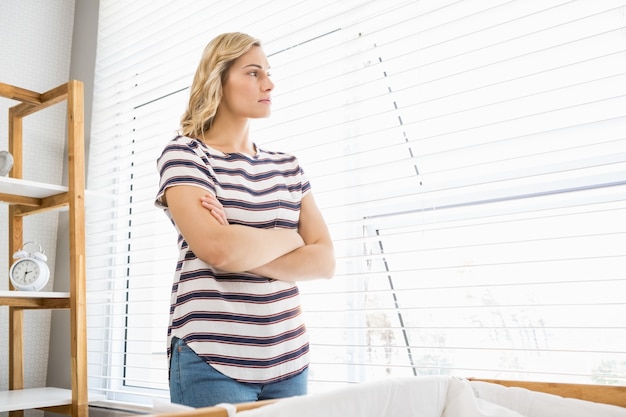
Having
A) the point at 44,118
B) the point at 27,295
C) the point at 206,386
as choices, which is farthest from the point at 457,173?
the point at 44,118

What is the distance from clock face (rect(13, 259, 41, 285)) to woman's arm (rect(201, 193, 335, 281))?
1.37 m

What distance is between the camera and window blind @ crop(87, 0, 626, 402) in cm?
144

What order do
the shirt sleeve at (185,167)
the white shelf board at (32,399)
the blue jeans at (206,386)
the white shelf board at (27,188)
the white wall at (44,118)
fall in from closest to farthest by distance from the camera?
the blue jeans at (206,386) < the shirt sleeve at (185,167) < the white shelf board at (32,399) < the white shelf board at (27,188) < the white wall at (44,118)

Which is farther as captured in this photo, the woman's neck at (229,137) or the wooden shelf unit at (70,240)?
the wooden shelf unit at (70,240)

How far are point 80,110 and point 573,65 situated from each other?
178 cm

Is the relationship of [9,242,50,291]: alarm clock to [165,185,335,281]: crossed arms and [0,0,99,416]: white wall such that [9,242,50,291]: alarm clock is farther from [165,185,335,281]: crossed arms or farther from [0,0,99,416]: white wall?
[165,185,335,281]: crossed arms

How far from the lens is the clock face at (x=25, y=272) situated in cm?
230

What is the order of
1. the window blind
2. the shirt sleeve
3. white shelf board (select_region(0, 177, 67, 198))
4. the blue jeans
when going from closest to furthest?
the blue jeans, the shirt sleeve, the window blind, white shelf board (select_region(0, 177, 67, 198))

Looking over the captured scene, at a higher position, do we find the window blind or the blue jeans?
the window blind

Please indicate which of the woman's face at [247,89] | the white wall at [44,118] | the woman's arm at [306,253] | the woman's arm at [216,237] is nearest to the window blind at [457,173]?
the woman's arm at [306,253]

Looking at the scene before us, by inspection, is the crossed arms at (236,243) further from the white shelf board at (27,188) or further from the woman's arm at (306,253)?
the white shelf board at (27,188)

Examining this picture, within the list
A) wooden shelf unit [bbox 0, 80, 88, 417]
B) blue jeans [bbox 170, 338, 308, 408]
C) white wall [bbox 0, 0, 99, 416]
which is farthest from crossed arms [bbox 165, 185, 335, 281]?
white wall [bbox 0, 0, 99, 416]

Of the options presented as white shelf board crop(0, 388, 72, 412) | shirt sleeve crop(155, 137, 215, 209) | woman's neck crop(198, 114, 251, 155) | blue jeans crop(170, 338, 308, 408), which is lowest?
white shelf board crop(0, 388, 72, 412)

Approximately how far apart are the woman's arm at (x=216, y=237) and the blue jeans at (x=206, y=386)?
0.20 metres
